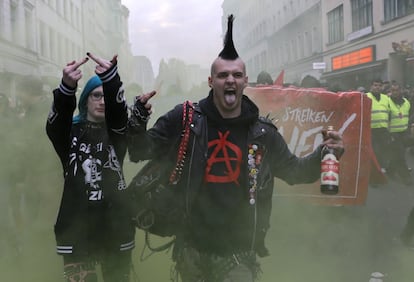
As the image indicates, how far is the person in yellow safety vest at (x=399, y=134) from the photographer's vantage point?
5984 mm

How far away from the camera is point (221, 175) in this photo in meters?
1.81

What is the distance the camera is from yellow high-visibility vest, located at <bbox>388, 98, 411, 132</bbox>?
241 inches

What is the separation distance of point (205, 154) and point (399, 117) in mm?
5060

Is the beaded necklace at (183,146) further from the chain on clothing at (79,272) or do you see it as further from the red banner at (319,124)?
the red banner at (319,124)

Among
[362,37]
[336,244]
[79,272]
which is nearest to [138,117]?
[79,272]

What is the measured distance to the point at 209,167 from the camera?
1.81 meters

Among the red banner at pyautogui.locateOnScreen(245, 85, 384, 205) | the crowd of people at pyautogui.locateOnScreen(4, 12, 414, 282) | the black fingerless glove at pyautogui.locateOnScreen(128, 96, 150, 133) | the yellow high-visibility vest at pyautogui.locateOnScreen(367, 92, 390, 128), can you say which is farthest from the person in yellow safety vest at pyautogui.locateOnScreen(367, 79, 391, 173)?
the black fingerless glove at pyautogui.locateOnScreen(128, 96, 150, 133)

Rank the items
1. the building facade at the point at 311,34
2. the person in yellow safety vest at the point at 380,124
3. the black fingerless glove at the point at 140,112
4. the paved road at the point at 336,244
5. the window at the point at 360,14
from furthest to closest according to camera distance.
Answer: the person in yellow safety vest at the point at 380,124, the window at the point at 360,14, the building facade at the point at 311,34, the paved road at the point at 336,244, the black fingerless glove at the point at 140,112

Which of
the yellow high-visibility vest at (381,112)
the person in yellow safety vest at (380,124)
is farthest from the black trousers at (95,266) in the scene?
the yellow high-visibility vest at (381,112)

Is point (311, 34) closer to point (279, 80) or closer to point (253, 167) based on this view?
point (279, 80)

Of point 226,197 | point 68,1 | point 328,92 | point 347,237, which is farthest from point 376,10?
point 226,197

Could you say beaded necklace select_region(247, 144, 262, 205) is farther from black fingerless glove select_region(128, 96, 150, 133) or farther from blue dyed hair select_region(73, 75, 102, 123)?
blue dyed hair select_region(73, 75, 102, 123)

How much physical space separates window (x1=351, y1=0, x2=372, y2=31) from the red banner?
0.62 metres

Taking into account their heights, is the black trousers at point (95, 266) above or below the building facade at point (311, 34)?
below
